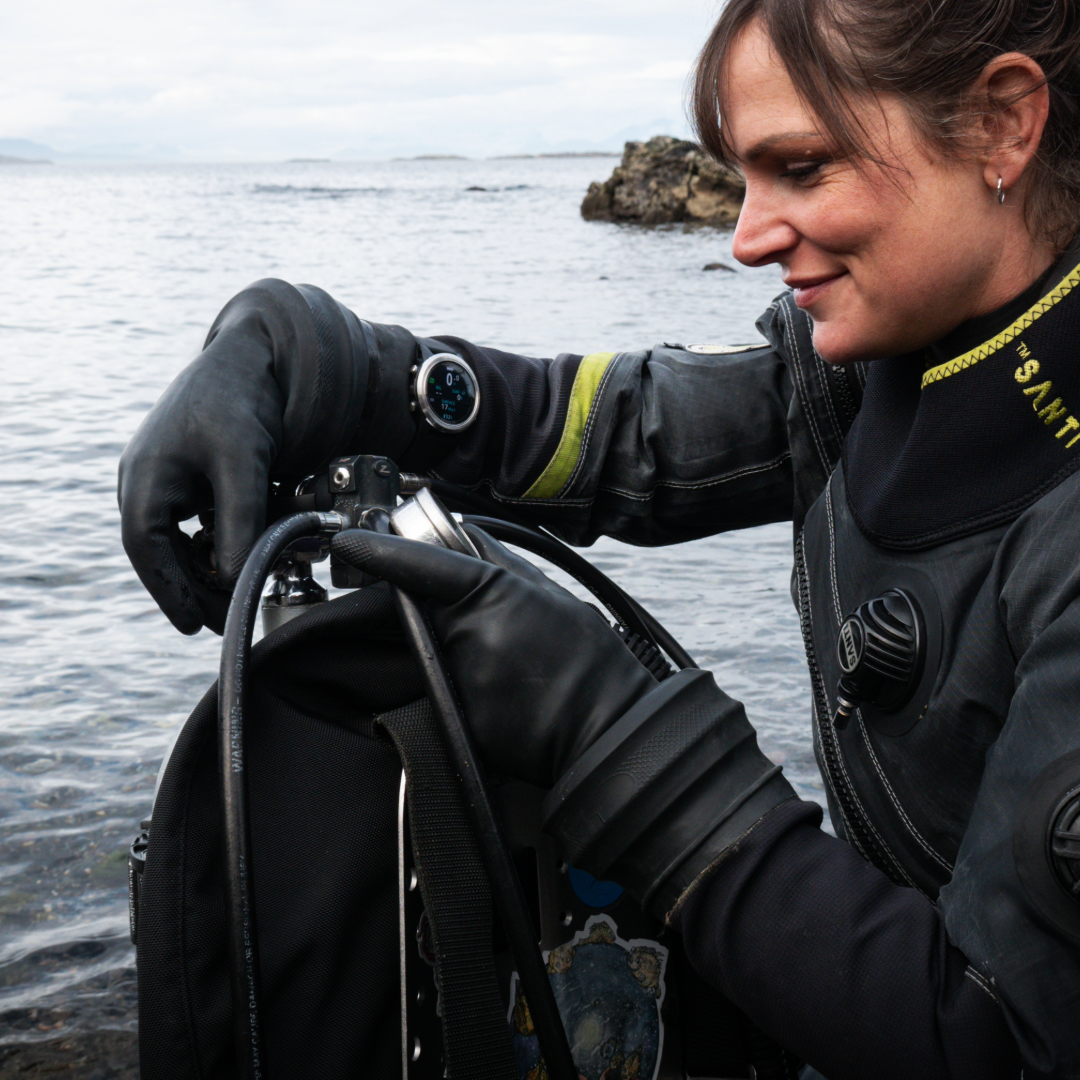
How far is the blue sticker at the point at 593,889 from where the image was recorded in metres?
1.31

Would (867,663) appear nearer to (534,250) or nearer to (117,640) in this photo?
(117,640)

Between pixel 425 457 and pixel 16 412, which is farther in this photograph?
pixel 16 412

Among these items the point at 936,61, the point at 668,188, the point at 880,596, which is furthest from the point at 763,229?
the point at 668,188

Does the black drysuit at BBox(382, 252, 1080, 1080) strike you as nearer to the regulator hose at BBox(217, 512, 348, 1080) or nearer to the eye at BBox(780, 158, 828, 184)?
the eye at BBox(780, 158, 828, 184)

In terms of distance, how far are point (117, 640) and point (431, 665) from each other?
9.76ft

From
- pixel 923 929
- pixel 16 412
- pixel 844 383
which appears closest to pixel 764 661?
pixel 844 383

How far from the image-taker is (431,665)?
3.53 ft

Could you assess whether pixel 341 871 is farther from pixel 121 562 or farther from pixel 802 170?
pixel 121 562

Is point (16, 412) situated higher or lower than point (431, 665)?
lower

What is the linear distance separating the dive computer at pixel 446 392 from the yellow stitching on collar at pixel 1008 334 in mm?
719

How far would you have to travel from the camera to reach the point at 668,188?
2262cm

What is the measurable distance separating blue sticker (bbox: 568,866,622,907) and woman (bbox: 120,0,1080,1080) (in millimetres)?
189

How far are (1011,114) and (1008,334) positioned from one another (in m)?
0.21

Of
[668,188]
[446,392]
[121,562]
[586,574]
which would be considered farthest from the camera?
[668,188]
